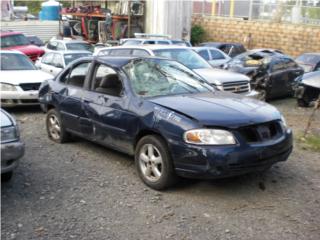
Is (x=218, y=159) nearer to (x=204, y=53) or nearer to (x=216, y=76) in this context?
(x=216, y=76)

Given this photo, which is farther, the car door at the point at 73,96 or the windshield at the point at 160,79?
the car door at the point at 73,96

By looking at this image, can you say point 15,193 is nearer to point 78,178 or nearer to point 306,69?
point 78,178

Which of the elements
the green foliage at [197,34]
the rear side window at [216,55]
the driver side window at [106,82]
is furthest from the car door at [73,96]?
the green foliage at [197,34]

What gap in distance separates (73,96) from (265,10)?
25.4 meters

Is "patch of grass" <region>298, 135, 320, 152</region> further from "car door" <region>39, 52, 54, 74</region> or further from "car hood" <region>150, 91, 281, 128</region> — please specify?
"car door" <region>39, 52, 54, 74</region>

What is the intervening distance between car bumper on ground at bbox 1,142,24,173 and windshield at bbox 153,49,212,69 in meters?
6.33

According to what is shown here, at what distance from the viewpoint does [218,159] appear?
5031 mm

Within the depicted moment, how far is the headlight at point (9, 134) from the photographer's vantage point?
5.13m

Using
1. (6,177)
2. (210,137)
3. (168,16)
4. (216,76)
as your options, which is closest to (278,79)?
(216,76)

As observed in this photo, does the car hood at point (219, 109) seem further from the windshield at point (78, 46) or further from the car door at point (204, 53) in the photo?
the windshield at point (78, 46)

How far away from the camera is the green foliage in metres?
32.6

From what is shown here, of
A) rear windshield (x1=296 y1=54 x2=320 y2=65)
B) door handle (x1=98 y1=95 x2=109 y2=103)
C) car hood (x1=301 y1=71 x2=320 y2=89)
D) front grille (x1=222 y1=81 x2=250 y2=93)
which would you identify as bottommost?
rear windshield (x1=296 y1=54 x2=320 y2=65)

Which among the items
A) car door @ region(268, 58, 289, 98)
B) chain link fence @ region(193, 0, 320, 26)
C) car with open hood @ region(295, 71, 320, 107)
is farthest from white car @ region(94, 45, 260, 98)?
chain link fence @ region(193, 0, 320, 26)

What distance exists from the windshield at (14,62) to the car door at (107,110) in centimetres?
572
